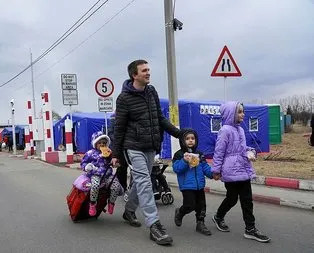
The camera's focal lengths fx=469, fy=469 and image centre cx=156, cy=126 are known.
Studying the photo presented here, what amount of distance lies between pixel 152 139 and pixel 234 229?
1.72 meters

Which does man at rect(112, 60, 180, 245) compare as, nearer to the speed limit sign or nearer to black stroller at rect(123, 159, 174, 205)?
black stroller at rect(123, 159, 174, 205)

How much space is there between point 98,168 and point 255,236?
2.36 metres

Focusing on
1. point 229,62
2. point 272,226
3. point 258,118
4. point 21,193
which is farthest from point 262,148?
point 272,226

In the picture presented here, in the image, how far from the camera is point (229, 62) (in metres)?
10.1

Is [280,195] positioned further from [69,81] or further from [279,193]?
[69,81]

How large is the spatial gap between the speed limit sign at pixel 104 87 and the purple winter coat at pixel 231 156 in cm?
938

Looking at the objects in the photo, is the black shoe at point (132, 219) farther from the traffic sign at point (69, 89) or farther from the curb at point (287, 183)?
the traffic sign at point (69, 89)

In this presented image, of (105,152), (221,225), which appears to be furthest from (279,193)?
(105,152)

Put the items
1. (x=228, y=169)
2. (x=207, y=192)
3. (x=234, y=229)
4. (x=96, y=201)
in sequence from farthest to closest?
(x=207, y=192) → (x=96, y=201) → (x=234, y=229) → (x=228, y=169)

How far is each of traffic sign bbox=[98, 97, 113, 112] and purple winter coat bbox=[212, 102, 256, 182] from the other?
9484 millimetres

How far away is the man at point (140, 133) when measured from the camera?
561 cm

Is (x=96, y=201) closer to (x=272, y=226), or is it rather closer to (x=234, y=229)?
(x=234, y=229)

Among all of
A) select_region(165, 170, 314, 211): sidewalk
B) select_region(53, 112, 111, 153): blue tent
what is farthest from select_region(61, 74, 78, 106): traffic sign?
select_region(165, 170, 314, 211): sidewalk

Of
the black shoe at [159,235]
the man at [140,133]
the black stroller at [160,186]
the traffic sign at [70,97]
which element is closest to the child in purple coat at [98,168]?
the man at [140,133]
